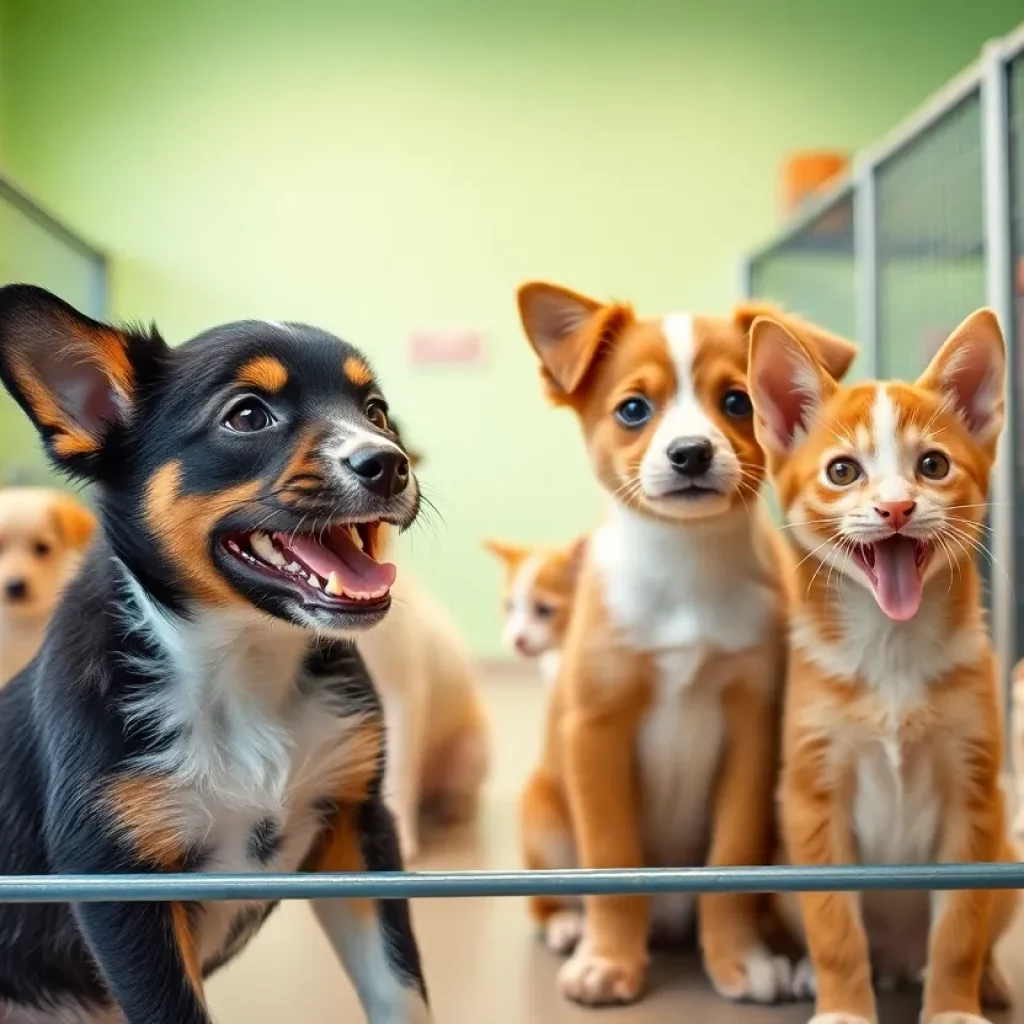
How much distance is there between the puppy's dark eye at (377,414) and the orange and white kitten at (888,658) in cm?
29

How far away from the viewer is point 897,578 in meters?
0.82

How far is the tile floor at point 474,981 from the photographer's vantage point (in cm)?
97

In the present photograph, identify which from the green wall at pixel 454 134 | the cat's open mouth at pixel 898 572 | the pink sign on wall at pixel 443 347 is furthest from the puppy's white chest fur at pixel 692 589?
the green wall at pixel 454 134

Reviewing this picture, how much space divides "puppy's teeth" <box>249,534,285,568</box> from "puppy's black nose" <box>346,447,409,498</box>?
0.09 meters

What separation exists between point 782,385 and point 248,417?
1.38ft

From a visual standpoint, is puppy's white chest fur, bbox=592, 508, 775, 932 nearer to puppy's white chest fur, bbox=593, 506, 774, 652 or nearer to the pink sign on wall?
puppy's white chest fur, bbox=593, 506, 774, 652

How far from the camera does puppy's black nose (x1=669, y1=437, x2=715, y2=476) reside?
3.04ft

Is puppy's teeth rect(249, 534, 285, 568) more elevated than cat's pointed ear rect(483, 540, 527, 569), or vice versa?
puppy's teeth rect(249, 534, 285, 568)

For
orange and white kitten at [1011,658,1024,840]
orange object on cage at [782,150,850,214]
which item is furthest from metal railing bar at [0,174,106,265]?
orange object on cage at [782,150,850,214]

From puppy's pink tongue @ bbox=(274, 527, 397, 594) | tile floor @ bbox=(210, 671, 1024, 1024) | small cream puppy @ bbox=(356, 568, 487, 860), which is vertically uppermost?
puppy's pink tongue @ bbox=(274, 527, 397, 594)

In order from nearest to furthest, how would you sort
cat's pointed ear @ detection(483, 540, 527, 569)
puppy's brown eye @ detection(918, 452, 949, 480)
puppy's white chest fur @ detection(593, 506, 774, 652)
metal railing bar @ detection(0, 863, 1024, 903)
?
metal railing bar @ detection(0, 863, 1024, 903) → puppy's brown eye @ detection(918, 452, 949, 480) → puppy's white chest fur @ detection(593, 506, 774, 652) → cat's pointed ear @ detection(483, 540, 527, 569)

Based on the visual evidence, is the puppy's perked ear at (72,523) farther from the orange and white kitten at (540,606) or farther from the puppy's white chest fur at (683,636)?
the orange and white kitten at (540,606)

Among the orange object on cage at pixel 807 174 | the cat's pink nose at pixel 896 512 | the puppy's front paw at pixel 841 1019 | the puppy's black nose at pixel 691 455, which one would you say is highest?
the orange object on cage at pixel 807 174

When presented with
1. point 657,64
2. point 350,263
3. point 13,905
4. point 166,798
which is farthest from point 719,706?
point 657,64
